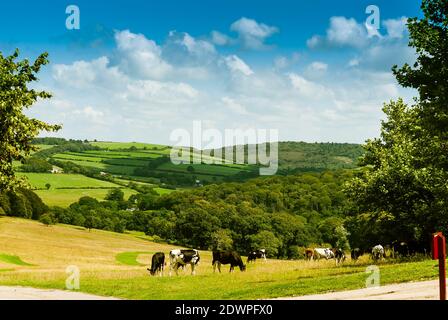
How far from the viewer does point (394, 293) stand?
1978cm

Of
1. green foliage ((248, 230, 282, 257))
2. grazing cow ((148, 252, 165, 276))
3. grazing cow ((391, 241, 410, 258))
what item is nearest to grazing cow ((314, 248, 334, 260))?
grazing cow ((391, 241, 410, 258))

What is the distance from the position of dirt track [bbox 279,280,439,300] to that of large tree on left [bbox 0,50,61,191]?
20.7 m

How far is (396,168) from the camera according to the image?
43.2m

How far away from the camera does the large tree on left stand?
31062 millimetres

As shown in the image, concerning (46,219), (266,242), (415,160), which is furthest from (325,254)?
(46,219)

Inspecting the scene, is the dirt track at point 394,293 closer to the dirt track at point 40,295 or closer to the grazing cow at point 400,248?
the dirt track at point 40,295

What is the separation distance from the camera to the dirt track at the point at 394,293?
1836 cm

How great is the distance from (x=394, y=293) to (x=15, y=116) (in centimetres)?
2400

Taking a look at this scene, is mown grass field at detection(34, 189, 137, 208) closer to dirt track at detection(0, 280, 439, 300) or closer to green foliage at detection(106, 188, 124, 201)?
green foliage at detection(106, 188, 124, 201)

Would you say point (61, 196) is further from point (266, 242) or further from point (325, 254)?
point (325, 254)

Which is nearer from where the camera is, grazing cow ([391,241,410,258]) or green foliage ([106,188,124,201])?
grazing cow ([391,241,410,258])

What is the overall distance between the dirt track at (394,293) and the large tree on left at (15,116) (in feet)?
67.9
